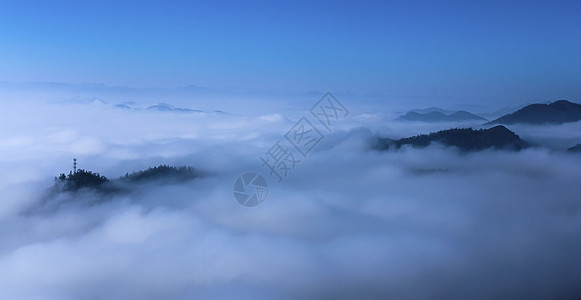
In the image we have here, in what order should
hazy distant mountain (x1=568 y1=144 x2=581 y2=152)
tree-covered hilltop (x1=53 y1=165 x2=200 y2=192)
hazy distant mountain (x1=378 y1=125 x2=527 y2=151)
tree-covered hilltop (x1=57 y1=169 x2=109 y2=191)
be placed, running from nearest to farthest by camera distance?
tree-covered hilltop (x1=57 y1=169 x2=109 y2=191) → tree-covered hilltop (x1=53 y1=165 x2=200 y2=192) → hazy distant mountain (x1=568 y1=144 x2=581 y2=152) → hazy distant mountain (x1=378 y1=125 x2=527 y2=151)

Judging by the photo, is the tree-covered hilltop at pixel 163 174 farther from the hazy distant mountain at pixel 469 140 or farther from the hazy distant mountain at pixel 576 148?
the hazy distant mountain at pixel 576 148

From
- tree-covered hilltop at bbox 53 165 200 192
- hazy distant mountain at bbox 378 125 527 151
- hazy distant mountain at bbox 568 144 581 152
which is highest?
hazy distant mountain at bbox 378 125 527 151

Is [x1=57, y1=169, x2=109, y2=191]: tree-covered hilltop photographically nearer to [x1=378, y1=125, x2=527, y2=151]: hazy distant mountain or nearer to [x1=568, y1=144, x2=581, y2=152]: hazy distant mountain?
[x1=378, y1=125, x2=527, y2=151]: hazy distant mountain

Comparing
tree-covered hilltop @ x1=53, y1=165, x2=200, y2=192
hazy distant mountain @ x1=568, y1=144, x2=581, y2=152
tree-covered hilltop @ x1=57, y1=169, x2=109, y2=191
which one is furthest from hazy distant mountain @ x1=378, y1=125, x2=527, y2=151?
tree-covered hilltop @ x1=57, y1=169, x2=109, y2=191

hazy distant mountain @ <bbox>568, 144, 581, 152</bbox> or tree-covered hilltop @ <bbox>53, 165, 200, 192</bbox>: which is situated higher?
hazy distant mountain @ <bbox>568, 144, 581, 152</bbox>

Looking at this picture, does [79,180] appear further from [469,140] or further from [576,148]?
[576,148]

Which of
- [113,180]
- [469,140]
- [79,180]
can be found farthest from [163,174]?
[469,140]

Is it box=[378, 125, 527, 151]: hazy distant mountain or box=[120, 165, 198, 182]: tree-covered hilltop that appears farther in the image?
box=[378, 125, 527, 151]: hazy distant mountain
